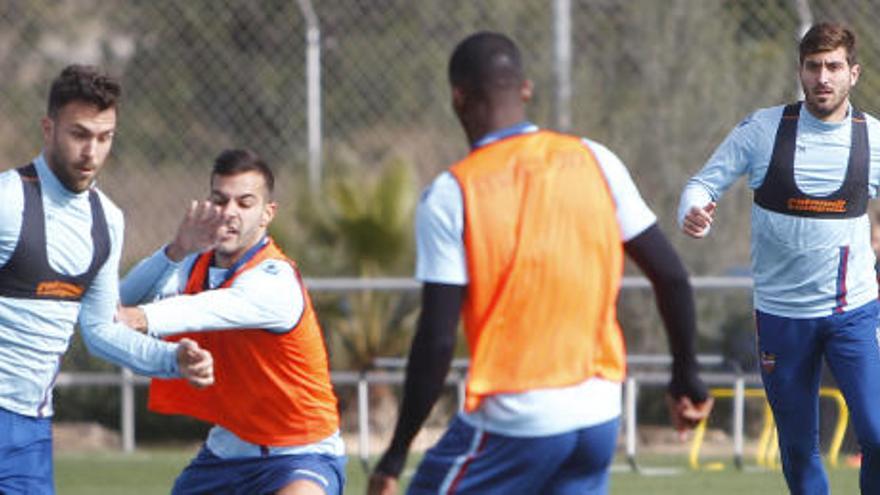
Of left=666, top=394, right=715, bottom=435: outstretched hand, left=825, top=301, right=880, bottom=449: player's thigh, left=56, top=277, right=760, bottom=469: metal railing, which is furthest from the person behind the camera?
left=56, top=277, right=760, bottom=469: metal railing

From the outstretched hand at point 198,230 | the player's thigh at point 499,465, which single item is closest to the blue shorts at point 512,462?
the player's thigh at point 499,465

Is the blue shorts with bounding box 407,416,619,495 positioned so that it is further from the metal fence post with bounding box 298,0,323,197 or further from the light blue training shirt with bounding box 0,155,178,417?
the metal fence post with bounding box 298,0,323,197

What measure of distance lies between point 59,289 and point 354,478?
554 cm

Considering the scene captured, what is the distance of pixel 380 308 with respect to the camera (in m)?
13.4

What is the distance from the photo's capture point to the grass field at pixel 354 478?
35.0 ft

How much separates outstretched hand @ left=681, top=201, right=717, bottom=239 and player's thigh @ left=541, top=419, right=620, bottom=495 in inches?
93.5

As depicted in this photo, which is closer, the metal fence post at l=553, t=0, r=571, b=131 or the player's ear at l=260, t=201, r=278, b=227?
the player's ear at l=260, t=201, r=278, b=227

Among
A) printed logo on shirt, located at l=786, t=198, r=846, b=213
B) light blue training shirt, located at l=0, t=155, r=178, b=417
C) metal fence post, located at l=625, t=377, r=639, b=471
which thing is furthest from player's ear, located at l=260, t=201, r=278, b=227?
metal fence post, located at l=625, t=377, r=639, b=471

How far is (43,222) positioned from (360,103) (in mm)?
7461

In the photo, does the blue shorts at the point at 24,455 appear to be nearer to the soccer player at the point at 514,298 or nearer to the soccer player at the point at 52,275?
the soccer player at the point at 52,275

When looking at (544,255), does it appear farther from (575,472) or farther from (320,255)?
(320,255)

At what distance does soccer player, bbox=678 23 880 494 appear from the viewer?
25.9ft

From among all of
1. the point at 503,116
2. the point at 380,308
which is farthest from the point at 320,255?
the point at 503,116

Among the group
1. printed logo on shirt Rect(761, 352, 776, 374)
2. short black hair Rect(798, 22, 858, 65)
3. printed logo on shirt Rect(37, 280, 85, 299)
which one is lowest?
printed logo on shirt Rect(761, 352, 776, 374)
